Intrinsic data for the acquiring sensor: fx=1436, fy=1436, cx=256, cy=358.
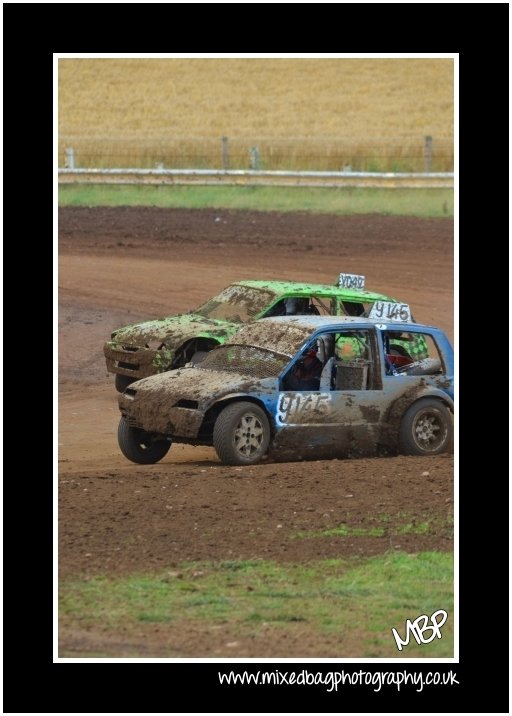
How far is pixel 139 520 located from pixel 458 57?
4515mm

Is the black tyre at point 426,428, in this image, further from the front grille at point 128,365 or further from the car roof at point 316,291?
the front grille at point 128,365

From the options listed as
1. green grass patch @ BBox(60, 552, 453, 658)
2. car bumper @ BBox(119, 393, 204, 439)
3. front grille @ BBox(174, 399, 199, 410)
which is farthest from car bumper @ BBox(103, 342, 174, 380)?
green grass patch @ BBox(60, 552, 453, 658)

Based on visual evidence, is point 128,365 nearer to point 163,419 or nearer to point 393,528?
point 163,419

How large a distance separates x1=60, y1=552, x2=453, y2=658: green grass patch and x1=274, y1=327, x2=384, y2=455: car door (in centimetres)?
332

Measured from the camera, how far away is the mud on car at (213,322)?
1716 cm

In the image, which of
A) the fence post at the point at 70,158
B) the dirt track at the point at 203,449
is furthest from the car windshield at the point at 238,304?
the fence post at the point at 70,158

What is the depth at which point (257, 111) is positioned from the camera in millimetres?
47188

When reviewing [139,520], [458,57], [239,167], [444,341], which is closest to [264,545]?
[139,520]

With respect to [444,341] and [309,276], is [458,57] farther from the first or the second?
[309,276]

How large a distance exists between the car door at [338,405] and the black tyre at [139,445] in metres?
1.40

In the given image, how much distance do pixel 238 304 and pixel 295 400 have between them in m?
3.93

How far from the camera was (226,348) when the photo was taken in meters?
15.1

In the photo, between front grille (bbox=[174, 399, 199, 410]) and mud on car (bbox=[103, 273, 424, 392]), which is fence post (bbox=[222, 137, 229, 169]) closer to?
mud on car (bbox=[103, 273, 424, 392])

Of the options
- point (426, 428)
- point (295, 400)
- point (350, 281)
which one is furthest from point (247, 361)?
point (350, 281)
